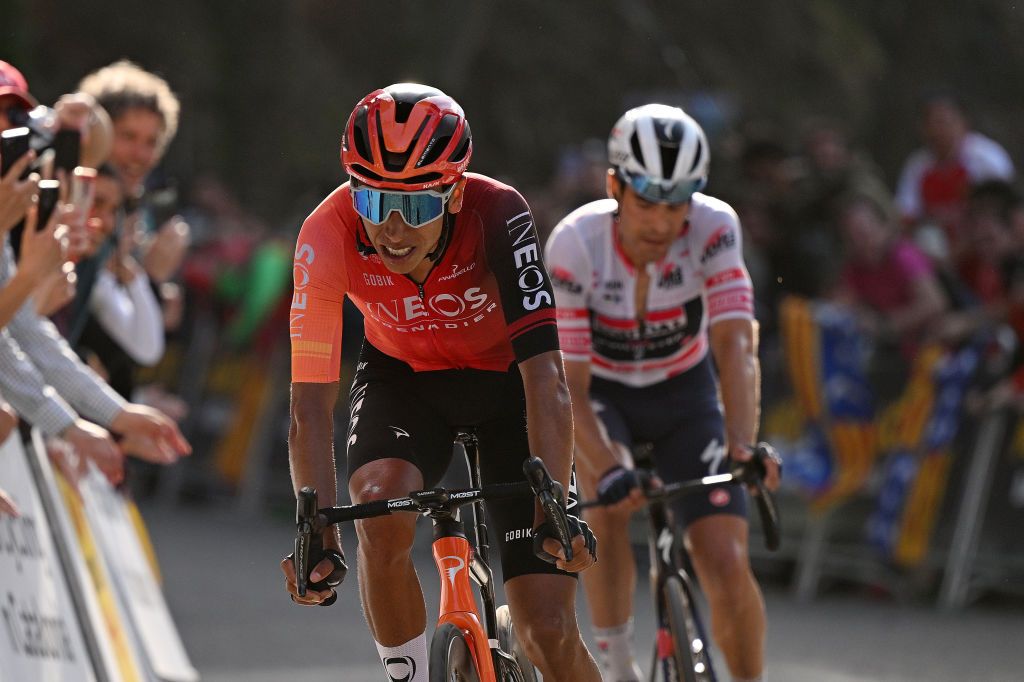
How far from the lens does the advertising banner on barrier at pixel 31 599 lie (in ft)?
18.8

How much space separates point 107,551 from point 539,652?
2.74 metres

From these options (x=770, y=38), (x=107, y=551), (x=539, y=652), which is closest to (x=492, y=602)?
(x=539, y=652)

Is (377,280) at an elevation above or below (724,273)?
above

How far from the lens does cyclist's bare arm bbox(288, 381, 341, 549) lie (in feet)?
16.3

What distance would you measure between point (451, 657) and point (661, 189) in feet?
7.10

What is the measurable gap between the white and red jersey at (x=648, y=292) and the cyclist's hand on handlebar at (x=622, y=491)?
2.01ft

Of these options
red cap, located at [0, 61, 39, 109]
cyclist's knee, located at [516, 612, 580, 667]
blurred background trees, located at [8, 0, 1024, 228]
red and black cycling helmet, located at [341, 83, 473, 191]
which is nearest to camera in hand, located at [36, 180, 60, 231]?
red cap, located at [0, 61, 39, 109]

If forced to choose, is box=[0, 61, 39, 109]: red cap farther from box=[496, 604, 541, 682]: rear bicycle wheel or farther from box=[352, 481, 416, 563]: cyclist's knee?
box=[496, 604, 541, 682]: rear bicycle wheel

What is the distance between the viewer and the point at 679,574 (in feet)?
21.0

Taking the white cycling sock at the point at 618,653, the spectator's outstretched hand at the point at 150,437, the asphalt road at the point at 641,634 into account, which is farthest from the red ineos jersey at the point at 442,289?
the asphalt road at the point at 641,634

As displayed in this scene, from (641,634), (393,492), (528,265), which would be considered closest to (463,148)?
(528,265)

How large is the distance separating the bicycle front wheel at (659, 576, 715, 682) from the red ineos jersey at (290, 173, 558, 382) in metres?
1.26

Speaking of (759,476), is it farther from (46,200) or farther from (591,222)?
(46,200)

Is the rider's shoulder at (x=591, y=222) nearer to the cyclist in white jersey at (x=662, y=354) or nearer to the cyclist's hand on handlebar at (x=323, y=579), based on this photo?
the cyclist in white jersey at (x=662, y=354)
